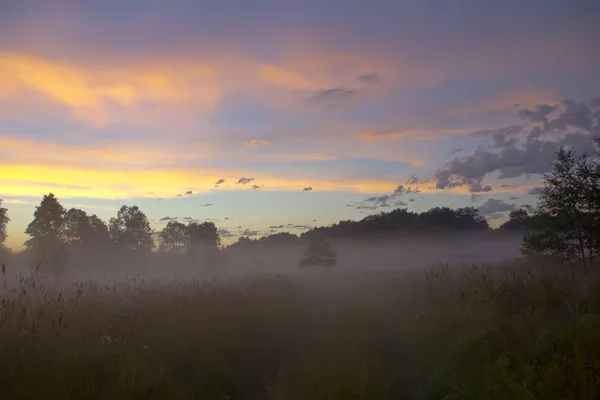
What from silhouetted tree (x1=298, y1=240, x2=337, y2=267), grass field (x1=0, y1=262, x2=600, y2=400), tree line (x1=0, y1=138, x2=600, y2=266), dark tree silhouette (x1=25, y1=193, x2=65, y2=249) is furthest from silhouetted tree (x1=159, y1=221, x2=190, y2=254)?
grass field (x1=0, y1=262, x2=600, y2=400)

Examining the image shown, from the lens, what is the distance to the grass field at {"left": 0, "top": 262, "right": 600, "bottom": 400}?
643cm

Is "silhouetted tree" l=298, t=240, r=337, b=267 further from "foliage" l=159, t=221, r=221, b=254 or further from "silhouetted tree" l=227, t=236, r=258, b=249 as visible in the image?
"silhouetted tree" l=227, t=236, r=258, b=249

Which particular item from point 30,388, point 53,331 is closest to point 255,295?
point 53,331

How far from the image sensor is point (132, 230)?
82.6 meters

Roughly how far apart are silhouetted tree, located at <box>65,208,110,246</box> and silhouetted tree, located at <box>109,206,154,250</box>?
3.86m

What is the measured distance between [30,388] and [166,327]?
4.04m

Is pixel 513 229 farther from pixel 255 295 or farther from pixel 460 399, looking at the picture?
pixel 460 399

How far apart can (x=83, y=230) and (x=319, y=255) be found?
4543cm

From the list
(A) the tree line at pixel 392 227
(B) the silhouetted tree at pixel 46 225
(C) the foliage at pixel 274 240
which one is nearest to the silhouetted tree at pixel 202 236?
(A) the tree line at pixel 392 227

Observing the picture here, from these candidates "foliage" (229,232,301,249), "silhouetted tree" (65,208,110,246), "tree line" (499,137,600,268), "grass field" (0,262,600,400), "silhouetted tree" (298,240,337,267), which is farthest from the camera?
"foliage" (229,232,301,249)

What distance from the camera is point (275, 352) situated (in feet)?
34.3

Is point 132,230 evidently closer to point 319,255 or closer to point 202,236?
point 202,236

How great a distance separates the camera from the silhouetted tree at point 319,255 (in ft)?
266

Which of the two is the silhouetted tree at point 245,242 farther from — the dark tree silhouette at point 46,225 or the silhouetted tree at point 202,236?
the dark tree silhouette at point 46,225
